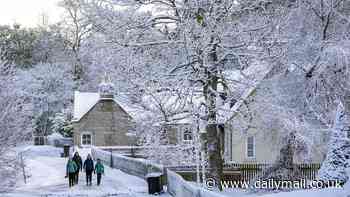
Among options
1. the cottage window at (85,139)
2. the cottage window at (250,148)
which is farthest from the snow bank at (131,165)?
the cottage window at (85,139)

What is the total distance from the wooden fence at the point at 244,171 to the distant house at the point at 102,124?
76.6 feet

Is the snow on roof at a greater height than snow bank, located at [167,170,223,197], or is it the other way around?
the snow on roof

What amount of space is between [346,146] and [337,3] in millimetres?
5825

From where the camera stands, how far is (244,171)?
28.8 meters

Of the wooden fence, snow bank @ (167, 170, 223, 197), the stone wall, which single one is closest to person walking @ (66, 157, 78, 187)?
the wooden fence

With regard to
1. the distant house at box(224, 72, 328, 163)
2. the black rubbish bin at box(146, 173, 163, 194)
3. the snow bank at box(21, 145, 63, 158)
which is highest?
the distant house at box(224, 72, 328, 163)

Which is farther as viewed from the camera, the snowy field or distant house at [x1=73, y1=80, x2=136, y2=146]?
distant house at [x1=73, y1=80, x2=136, y2=146]

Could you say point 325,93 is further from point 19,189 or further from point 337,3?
point 19,189

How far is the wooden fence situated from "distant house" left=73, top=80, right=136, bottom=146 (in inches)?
919

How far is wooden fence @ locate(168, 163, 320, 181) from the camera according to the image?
27.5 metres

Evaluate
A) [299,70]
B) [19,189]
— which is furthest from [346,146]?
[19,189]

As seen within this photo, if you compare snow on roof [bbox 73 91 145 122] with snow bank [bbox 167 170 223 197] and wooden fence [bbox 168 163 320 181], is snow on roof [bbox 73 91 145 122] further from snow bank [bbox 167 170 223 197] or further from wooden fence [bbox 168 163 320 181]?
snow bank [bbox 167 170 223 197]

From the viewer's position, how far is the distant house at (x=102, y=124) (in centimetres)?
5131

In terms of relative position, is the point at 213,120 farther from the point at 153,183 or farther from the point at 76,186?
the point at 76,186
